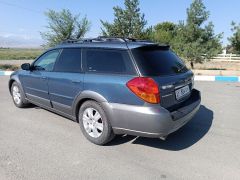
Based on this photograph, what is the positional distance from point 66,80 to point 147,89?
5.43ft

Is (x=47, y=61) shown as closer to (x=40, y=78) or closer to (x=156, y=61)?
(x=40, y=78)

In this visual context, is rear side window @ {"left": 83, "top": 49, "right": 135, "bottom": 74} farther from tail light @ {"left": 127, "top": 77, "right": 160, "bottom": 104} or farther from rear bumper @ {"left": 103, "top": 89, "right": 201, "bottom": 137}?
rear bumper @ {"left": 103, "top": 89, "right": 201, "bottom": 137}

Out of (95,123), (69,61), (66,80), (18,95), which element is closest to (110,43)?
(69,61)

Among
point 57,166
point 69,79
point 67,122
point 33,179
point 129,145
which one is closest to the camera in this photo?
point 33,179

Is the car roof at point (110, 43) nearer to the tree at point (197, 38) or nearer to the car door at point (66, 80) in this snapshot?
the car door at point (66, 80)

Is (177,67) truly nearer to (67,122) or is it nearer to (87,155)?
Answer: (87,155)

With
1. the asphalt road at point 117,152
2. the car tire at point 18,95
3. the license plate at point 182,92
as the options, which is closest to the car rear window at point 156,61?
the license plate at point 182,92

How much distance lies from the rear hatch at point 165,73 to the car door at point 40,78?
1936mm

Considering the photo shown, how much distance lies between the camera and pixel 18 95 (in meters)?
6.19

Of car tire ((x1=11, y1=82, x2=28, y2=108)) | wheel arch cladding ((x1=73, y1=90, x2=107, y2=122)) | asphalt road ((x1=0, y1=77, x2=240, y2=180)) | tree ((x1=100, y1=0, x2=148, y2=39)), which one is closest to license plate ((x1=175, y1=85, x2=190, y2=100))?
asphalt road ((x1=0, y1=77, x2=240, y2=180))

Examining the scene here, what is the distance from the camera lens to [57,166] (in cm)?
337

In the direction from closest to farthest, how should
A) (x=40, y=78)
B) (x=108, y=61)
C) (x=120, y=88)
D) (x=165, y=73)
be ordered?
(x=120, y=88), (x=165, y=73), (x=108, y=61), (x=40, y=78)

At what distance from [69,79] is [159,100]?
171 cm

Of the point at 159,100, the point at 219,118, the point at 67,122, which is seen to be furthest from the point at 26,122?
the point at 219,118
